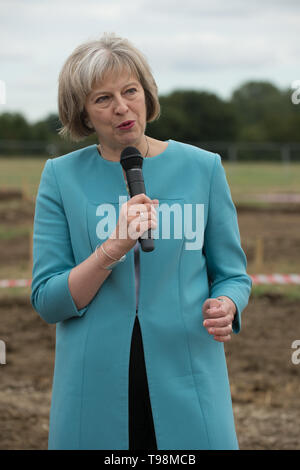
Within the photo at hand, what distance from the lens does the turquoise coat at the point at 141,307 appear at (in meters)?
1.92

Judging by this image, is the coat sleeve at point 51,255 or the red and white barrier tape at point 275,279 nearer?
the coat sleeve at point 51,255

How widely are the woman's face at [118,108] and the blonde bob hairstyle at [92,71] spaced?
0.07ft

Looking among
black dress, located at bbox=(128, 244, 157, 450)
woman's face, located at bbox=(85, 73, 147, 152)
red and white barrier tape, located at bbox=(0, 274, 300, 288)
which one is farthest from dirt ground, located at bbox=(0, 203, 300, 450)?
woman's face, located at bbox=(85, 73, 147, 152)

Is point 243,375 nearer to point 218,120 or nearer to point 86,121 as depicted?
point 86,121

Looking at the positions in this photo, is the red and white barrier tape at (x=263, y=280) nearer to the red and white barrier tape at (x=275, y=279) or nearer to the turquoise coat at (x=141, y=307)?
the red and white barrier tape at (x=275, y=279)

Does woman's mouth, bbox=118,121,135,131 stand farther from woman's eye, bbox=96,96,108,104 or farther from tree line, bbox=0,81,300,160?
tree line, bbox=0,81,300,160

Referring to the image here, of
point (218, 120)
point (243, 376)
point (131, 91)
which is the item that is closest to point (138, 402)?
point (131, 91)

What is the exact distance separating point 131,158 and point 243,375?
418 cm

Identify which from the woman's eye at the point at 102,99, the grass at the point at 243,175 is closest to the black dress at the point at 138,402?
the woman's eye at the point at 102,99

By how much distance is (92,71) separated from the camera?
192 cm

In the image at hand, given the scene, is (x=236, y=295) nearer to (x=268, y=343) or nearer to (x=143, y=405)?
(x=143, y=405)

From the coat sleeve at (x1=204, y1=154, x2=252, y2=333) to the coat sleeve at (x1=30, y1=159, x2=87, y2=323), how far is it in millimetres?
438

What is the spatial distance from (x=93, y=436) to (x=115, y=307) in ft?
1.32
